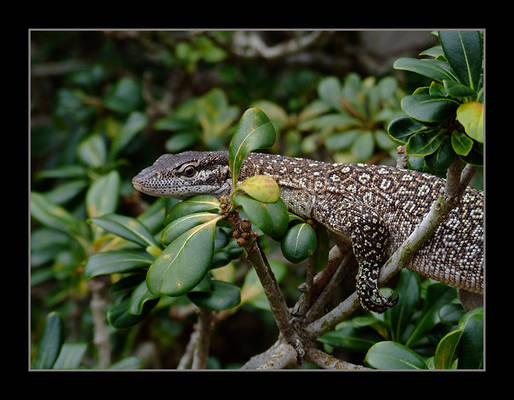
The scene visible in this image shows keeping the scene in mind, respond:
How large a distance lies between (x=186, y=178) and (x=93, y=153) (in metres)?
1.42

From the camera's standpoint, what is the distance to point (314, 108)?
11.9 ft

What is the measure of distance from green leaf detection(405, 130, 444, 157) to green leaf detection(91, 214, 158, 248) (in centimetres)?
114

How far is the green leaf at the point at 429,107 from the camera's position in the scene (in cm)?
154

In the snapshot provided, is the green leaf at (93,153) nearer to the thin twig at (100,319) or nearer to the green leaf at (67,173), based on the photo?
the green leaf at (67,173)

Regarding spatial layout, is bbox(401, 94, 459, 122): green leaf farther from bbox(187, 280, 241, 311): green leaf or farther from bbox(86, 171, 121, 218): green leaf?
bbox(86, 171, 121, 218): green leaf

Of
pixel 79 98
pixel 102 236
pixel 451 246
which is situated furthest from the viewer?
pixel 79 98

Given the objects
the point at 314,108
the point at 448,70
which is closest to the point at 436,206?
the point at 448,70

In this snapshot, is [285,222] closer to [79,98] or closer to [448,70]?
[448,70]

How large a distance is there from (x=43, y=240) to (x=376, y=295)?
2.15 metres

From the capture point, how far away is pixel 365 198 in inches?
90.1

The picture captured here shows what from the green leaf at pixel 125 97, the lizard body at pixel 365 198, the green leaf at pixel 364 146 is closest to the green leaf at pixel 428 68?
the lizard body at pixel 365 198

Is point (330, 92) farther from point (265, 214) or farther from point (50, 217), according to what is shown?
point (265, 214)

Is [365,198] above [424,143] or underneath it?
underneath

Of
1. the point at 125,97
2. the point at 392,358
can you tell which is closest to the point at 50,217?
the point at 125,97
